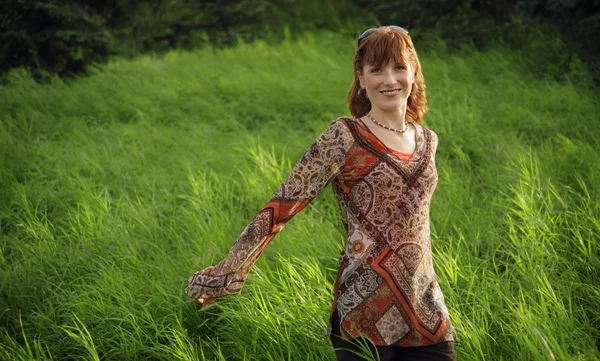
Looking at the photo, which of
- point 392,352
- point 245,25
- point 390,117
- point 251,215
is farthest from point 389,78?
point 245,25

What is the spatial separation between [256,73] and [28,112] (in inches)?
106

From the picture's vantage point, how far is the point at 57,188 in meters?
5.34

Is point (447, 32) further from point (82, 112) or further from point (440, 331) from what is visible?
point (440, 331)

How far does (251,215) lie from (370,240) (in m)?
2.54

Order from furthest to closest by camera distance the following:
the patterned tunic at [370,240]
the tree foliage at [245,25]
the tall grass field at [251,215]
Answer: the tree foliage at [245,25] < the tall grass field at [251,215] < the patterned tunic at [370,240]

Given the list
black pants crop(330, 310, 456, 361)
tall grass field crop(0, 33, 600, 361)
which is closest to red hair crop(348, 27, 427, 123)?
black pants crop(330, 310, 456, 361)

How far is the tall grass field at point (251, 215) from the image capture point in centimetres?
303

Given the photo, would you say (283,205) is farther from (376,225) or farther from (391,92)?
(391,92)

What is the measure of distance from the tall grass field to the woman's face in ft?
2.88

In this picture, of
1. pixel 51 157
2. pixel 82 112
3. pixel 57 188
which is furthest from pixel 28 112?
pixel 57 188

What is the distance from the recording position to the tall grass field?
3029 millimetres

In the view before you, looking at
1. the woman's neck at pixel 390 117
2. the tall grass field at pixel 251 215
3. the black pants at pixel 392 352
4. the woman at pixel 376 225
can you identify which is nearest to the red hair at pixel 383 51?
the woman at pixel 376 225

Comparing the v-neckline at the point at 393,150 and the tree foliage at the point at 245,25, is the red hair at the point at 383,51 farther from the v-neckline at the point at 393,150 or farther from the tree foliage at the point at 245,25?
the tree foliage at the point at 245,25

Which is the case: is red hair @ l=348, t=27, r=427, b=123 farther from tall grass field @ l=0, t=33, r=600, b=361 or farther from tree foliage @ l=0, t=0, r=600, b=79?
tree foliage @ l=0, t=0, r=600, b=79
